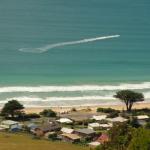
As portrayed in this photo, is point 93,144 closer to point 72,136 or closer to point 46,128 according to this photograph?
point 72,136

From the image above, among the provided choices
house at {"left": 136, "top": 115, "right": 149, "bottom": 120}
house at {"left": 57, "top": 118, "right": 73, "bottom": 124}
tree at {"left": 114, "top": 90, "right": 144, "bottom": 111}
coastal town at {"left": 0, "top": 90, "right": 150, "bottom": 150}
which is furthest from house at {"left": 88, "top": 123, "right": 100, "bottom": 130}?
tree at {"left": 114, "top": 90, "right": 144, "bottom": 111}

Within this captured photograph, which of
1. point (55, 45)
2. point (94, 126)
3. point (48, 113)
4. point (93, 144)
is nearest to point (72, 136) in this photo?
point (93, 144)

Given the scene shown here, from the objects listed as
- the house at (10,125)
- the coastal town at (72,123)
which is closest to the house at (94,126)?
the coastal town at (72,123)

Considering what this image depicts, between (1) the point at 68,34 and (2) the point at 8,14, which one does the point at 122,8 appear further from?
(1) the point at 68,34

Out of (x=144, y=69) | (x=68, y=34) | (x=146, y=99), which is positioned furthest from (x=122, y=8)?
(x=146, y=99)

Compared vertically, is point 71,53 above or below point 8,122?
above
